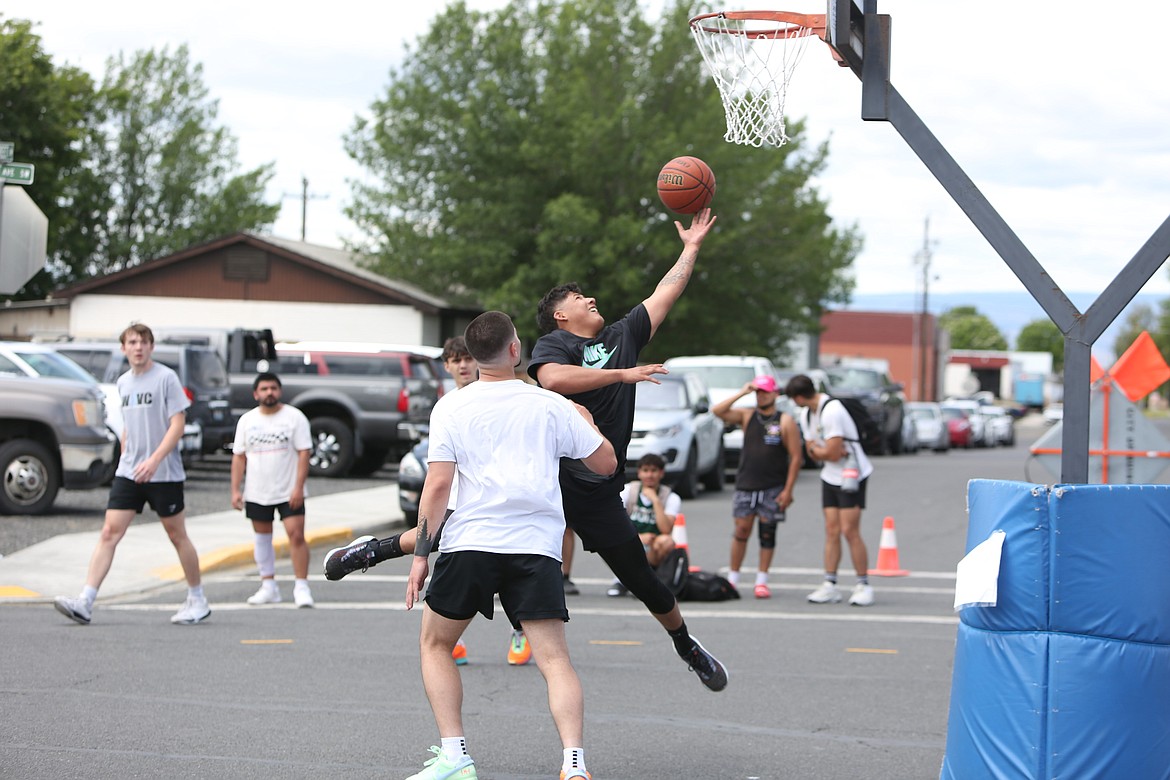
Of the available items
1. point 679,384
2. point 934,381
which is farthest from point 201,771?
point 934,381

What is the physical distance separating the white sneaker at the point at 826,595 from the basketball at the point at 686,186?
5.79 meters

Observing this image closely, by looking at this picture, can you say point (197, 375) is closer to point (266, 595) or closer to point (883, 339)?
point (266, 595)

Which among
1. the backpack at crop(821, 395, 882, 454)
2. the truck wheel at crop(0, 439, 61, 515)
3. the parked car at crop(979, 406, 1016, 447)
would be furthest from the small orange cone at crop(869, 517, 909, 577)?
the parked car at crop(979, 406, 1016, 447)

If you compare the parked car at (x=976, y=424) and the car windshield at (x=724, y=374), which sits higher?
the car windshield at (x=724, y=374)

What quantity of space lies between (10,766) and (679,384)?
629 inches

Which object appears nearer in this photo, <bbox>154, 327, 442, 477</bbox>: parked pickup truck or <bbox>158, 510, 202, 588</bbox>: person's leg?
<bbox>158, 510, 202, 588</bbox>: person's leg

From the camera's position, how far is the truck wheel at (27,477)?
1559 centimetres

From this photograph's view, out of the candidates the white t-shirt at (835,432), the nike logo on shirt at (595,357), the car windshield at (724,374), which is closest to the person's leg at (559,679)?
the nike logo on shirt at (595,357)

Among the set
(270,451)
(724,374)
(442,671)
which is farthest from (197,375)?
(442,671)

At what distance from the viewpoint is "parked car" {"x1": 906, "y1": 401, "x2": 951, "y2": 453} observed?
44.2m

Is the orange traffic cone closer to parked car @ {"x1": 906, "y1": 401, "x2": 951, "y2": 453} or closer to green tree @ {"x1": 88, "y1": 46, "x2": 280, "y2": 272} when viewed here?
parked car @ {"x1": 906, "y1": 401, "x2": 951, "y2": 453}

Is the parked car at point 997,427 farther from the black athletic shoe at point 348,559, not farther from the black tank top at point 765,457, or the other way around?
the black athletic shoe at point 348,559

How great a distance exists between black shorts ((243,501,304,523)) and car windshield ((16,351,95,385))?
7.12m

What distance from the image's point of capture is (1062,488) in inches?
193
